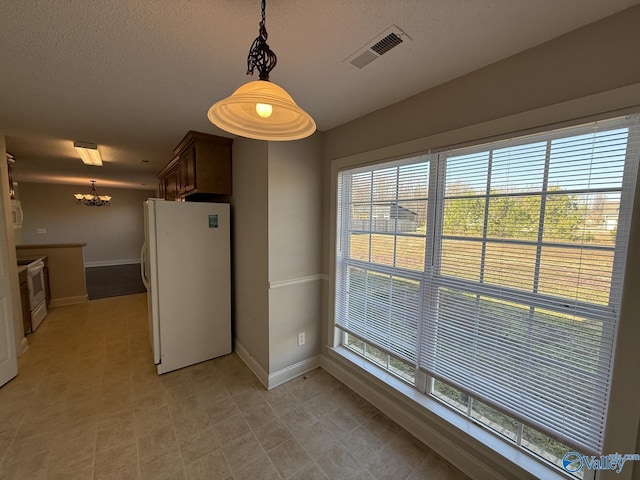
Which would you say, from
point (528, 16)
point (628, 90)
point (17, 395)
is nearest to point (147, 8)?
point (528, 16)

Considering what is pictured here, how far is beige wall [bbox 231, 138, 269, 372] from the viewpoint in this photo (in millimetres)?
2348

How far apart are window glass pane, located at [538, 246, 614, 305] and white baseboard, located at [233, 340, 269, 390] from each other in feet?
7.32

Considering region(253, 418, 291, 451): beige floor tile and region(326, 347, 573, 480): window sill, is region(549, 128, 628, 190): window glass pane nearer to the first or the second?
region(326, 347, 573, 480): window sill

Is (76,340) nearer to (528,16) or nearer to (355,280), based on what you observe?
(355,280)

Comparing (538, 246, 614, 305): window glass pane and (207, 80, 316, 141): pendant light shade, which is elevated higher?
(207, 80, 316, 141): pendant light shade

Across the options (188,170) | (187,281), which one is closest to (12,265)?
(187,281)

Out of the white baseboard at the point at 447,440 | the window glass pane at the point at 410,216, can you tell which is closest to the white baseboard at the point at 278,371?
the white baseboard at the point at 447,440

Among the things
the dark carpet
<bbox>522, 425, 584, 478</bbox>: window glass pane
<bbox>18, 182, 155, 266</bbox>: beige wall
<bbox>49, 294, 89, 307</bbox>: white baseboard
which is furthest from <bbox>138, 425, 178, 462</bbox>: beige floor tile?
<bbox>18, 182, 155, 266</bbox>: beige wall

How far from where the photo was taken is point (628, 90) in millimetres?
1041

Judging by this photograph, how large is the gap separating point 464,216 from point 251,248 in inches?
74.3

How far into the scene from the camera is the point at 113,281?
5.99 m

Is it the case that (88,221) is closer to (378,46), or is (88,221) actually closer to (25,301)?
A: (25,301)

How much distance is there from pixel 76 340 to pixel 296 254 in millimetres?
3052

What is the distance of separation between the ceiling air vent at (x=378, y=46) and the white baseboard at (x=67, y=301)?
18.5ft
